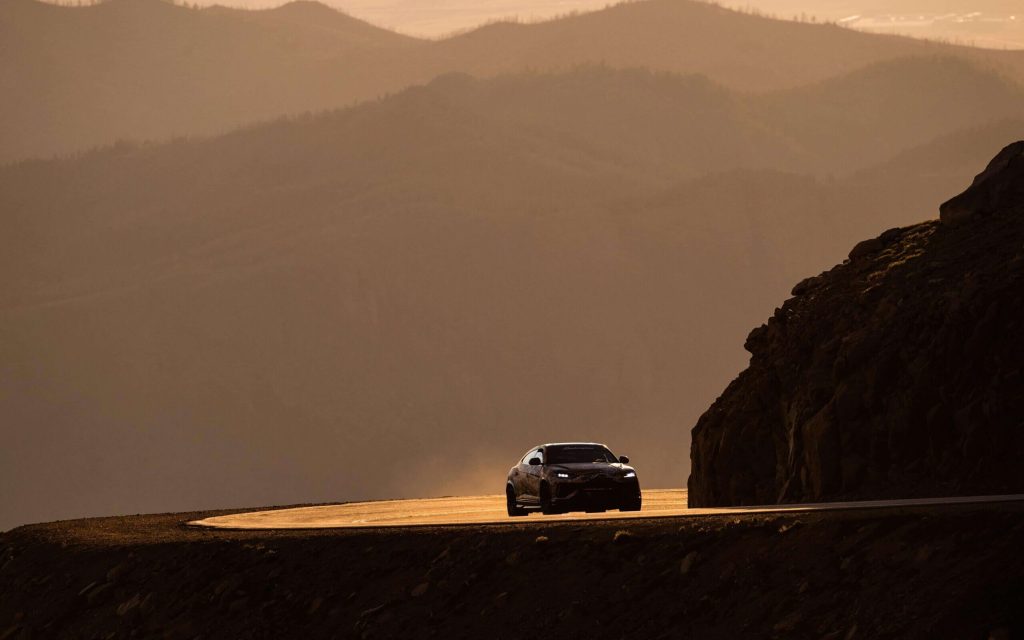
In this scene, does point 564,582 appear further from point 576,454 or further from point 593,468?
point 576,454

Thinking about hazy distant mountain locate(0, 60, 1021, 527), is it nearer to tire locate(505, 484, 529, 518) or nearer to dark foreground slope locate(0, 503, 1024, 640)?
tire locate(505, 484, 529, 518)

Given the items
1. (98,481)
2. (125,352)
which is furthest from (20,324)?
(98,481)

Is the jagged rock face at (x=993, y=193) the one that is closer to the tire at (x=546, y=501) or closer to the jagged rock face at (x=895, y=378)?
the jagged rock face at (x=895, y=378)

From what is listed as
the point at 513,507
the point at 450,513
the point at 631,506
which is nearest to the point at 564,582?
the point at 631,506

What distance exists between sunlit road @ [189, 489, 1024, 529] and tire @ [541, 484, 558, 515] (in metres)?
0.15

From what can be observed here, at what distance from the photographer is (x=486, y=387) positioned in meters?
182

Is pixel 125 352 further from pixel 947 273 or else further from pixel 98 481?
pixel 947 273

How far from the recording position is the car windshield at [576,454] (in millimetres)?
39438

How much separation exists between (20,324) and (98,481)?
29.3m

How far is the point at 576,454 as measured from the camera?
39719 mm

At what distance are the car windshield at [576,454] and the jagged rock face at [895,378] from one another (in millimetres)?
4249

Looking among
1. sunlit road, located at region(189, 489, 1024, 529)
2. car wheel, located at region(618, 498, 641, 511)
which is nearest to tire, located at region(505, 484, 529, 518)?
sunlit road, located at region(189, 489, 1024, 529)

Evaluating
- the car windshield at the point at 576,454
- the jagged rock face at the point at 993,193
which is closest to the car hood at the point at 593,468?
the car windshield at the point at 576,454

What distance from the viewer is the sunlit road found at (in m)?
33.9
